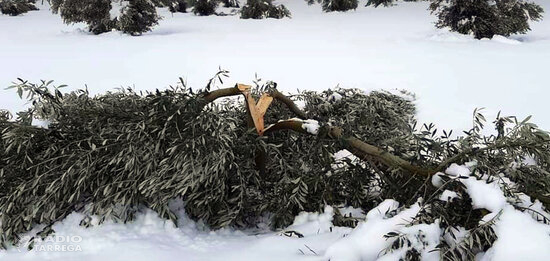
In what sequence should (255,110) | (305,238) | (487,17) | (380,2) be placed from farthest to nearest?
(380,2) < (487,17) < (255,110) < (305,238)

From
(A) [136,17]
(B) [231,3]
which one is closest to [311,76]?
(A) [136,17]

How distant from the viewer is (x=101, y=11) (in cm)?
933

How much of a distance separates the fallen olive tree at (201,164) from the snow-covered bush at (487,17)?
6.47 metres

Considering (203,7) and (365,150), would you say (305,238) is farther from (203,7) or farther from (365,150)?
(203,7)

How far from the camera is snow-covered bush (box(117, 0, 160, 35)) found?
879cm

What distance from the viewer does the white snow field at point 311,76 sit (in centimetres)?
158

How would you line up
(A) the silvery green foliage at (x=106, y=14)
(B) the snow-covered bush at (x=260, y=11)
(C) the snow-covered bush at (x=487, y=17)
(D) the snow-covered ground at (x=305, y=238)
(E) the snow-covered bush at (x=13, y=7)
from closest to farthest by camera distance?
(D) the snow-covered ground at (x=305, y=238), (C) the snow-covered bush at (x=487, y=17), (A) the silvery green foliage at (x=106, y=14), (B) the snow-covered bush at (x=260, y=11), (E) the snow-covered bush at (x=13, y=7)

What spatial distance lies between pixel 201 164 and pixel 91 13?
840 cm

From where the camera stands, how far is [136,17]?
904 cm

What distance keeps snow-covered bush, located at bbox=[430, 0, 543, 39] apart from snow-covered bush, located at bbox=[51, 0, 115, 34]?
632 cm

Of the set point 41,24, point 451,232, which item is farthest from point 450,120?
point 41,24

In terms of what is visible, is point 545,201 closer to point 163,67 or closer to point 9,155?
point 9,155

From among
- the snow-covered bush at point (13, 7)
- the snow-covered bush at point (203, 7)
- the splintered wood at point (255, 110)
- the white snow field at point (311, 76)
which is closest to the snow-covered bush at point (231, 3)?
the snow-covered bush at point (203, 7)

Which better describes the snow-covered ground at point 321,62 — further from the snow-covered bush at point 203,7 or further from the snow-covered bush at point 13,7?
the snow-covered bush at point 13,7
